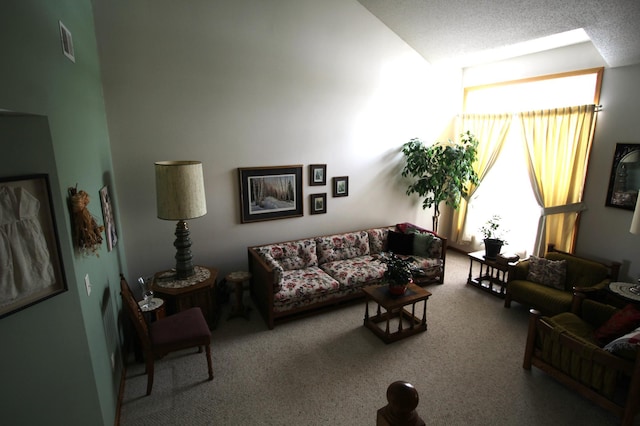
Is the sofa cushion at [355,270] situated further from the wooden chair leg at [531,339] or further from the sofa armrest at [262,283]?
the wooden chair leg at [531,339]

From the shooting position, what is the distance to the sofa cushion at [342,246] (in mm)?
4449

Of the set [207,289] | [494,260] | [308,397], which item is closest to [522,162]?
[494,260]

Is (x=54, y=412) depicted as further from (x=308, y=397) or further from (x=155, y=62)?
(x=155, y=62)

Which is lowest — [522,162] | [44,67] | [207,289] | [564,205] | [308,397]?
[308,397]

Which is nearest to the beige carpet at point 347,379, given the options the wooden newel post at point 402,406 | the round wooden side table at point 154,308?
the round wooden side table at point 154,308

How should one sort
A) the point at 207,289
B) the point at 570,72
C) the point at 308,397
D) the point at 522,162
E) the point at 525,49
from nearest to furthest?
the point at 308,397, the point at 207,289, the point at 570,72, the point at 525,49, the point at 522,162

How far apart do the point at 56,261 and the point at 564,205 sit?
505cm

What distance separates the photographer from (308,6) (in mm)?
4039

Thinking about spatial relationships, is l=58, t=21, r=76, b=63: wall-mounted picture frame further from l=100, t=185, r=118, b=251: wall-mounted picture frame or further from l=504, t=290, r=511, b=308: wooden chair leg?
l=504, t=290, r=511, b=308: wooden chair leg

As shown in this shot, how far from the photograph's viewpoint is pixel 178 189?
9.91 ft

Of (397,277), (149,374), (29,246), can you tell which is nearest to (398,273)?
(397,277)

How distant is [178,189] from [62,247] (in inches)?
55.0


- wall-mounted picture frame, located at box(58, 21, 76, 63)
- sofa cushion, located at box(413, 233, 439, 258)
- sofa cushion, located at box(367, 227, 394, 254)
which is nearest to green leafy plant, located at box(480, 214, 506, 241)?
sofa cushion, located at box(413, 233, 439, 258)

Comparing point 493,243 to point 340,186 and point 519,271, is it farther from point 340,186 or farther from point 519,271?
point 340,186
